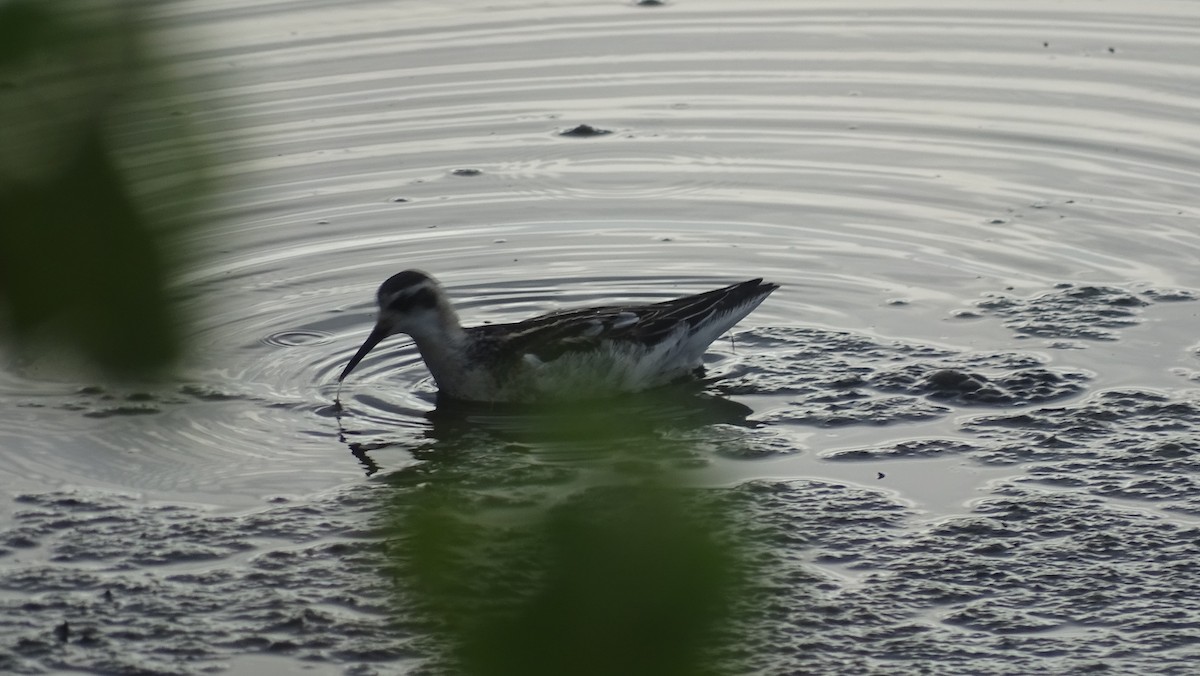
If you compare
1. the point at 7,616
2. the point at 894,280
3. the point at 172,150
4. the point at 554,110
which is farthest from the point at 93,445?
the point at 172,150

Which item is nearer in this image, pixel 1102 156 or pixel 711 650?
pixel 711 650

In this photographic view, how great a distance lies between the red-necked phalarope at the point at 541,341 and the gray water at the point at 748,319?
1.00ft

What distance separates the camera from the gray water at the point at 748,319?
5.47m

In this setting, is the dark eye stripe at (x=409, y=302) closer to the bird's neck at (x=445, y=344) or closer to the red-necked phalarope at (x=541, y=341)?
the red-necked phalarope at (x=541, y=341)

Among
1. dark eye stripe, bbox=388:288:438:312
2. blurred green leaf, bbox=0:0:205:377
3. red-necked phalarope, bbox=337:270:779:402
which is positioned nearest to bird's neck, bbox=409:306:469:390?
red-necked phalarope, bbox=337:270:779:402

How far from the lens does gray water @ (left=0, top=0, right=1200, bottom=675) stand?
5.47 metres

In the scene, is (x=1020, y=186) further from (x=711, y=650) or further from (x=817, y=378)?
(x=711, y=650)

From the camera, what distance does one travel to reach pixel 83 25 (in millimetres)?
1007

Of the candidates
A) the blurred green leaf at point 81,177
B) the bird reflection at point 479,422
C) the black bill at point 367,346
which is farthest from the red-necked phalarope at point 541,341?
the blurred green leaf at point 81,177

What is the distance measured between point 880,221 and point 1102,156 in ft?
6.74

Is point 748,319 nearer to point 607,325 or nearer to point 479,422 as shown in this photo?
point 607,325

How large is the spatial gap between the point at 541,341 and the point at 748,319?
1.53 metres

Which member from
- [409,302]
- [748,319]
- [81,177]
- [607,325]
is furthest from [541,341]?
[81,177]

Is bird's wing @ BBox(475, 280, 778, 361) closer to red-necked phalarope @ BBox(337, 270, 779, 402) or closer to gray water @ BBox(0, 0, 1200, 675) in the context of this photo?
red-necked phalarope @ BBox(337, 270, 779, 402)
